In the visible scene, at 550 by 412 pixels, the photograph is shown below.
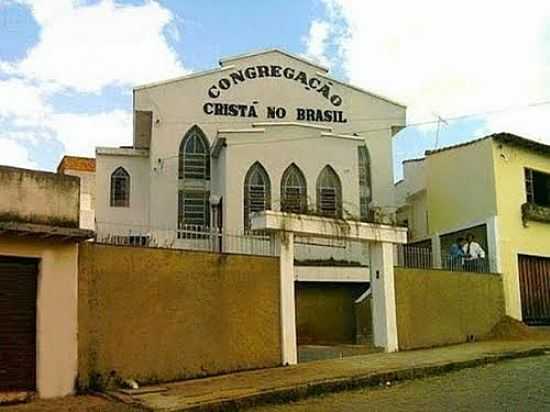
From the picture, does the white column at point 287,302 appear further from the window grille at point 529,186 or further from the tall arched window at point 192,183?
the tall arched window at point 192,183

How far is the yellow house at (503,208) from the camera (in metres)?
19.5

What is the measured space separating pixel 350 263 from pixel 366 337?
4.70 meters

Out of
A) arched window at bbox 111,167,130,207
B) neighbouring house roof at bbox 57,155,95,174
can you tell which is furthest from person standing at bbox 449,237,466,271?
neighbouring house roof at bbox 57,155,95,174

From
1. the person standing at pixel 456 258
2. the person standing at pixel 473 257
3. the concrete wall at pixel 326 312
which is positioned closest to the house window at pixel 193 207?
the concrete wall at pixel 326 312

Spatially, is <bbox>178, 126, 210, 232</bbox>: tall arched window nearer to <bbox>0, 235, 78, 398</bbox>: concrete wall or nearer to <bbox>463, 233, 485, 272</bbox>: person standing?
<bbox>463, 233, 485, 272</bbox>: person standing

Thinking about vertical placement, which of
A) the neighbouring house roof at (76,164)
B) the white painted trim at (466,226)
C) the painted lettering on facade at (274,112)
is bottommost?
the white painted trim at (466,226)

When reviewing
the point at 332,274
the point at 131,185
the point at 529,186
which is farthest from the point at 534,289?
the point at 131,185

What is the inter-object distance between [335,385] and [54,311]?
4.42 meters

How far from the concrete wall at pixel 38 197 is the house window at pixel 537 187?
14360 millimetres

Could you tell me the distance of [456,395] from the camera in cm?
1011

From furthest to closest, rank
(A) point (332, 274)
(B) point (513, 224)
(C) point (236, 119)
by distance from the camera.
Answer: (C) point (236, 119), (A) point (332, 274), (B) point (513, 224)

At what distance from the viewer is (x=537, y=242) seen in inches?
813

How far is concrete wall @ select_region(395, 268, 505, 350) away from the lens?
615 inches

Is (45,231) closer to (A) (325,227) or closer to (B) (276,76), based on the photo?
(A) (325,227)
